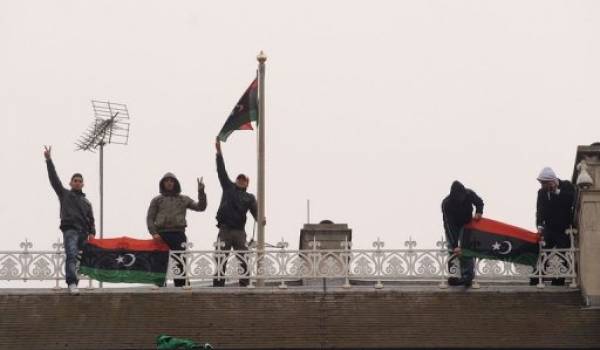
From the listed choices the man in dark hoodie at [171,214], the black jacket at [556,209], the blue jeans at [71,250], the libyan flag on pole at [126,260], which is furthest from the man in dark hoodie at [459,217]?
the blue jeans at [71,250]

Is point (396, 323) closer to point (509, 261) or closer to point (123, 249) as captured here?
point (509, 261)

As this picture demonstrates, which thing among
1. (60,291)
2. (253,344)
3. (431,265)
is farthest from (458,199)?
(60,291)

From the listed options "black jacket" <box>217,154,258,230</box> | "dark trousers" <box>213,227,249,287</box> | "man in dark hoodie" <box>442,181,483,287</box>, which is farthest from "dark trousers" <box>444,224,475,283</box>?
"black jacket" <box>217,154,258,230</box>

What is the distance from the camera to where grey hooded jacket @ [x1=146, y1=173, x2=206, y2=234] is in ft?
101

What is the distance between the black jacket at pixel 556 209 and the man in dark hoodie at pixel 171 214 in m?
4.70

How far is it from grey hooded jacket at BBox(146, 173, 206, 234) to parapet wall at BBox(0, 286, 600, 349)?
A: 116 centimetres

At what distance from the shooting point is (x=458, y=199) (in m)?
30.1

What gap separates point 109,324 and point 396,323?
151 inches

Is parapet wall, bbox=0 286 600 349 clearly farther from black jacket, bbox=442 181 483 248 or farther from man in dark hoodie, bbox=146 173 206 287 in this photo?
man in dark hoodie, bbox=146 173 206 287

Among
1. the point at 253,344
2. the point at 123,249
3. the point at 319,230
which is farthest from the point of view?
the point at 319,230

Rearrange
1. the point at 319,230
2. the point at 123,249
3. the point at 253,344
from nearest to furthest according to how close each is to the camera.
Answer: the point at 253,344 < the point at 123,249 < the point at 319,230

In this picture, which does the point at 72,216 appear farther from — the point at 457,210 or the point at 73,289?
the point at 457,210

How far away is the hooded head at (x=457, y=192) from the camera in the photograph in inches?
1180

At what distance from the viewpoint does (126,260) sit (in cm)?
3084
